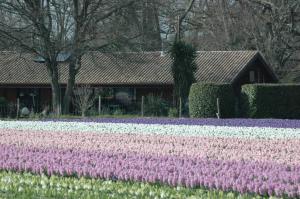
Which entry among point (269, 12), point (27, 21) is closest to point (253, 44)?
point (269, 12)

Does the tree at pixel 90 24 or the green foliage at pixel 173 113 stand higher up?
the tree at pixel 90 24

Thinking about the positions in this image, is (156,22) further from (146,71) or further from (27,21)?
(27,21)

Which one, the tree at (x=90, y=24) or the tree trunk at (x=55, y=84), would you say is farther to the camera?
the tree trunk at (x=55, y=84)

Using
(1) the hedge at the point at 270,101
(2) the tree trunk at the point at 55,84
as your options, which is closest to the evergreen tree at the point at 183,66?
(1) the hedge at the point at 270,101

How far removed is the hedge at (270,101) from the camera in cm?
3684

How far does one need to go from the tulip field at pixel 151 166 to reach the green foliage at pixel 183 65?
22556 mm

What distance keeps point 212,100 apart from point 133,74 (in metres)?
13.8

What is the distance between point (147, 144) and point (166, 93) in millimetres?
30974

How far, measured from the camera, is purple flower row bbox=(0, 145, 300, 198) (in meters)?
10.5

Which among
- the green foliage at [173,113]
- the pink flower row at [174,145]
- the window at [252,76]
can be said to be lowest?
the pink flower row at [174,145]

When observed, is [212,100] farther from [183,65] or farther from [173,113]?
[183,65]

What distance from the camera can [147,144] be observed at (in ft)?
57.5

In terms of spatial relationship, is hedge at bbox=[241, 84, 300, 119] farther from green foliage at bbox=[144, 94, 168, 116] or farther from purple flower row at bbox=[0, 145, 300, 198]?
purple flower row at bbox=[0, 145, 300, 198]

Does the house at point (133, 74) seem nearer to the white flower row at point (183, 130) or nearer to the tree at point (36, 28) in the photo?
the tree at point (36, 28)
